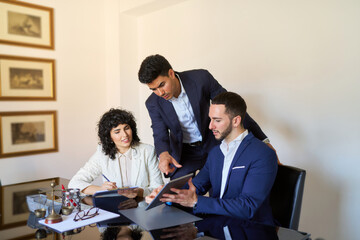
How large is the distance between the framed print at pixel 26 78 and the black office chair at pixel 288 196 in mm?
3349

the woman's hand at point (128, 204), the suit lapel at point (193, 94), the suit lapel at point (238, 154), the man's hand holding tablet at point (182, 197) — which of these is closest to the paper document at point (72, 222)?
the woman's hand at point (128, 204)

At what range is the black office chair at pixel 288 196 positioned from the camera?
176cm

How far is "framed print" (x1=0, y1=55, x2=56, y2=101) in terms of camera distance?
13.2 feet

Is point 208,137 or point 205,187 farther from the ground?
point 208,137

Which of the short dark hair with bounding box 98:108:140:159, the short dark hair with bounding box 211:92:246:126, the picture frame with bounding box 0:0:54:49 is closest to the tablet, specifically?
the short dark hair with bounding box 211:92:246:126

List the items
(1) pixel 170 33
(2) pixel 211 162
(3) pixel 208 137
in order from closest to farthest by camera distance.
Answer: (2) pixel 211 162, (3) pixel 208 137, (1) pixel 170 33

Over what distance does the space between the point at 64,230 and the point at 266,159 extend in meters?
1.06

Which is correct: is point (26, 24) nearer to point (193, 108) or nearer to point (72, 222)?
point (193, 108)

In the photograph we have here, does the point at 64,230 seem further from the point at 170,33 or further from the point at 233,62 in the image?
the point at 170,33

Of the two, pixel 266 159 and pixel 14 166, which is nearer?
pixel 266 159

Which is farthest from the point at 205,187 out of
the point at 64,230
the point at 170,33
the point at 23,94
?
the point at 23,94

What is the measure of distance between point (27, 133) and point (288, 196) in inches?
134

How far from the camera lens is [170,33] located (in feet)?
14.3

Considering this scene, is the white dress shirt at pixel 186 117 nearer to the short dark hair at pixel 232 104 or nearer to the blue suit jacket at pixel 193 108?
the blue suit jacket at pixel 193 108
